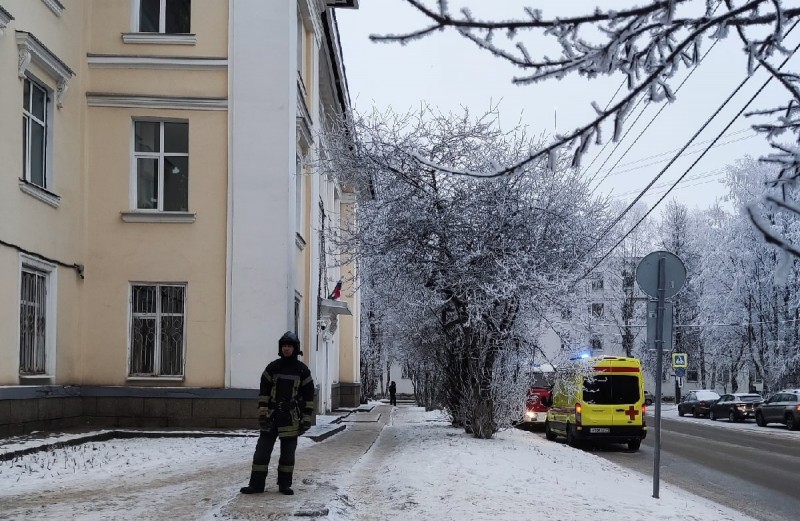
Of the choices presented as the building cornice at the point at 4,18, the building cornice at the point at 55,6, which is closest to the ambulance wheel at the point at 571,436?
the building cornice at the point at 55,6

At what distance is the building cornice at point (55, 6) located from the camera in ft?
54.6

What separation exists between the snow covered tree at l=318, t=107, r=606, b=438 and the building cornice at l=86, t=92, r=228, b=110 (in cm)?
255

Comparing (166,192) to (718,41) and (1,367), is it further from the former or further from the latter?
(718,41)

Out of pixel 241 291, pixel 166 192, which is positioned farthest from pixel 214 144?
pixel 241 291

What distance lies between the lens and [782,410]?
1380 inches

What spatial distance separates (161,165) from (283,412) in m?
10.5

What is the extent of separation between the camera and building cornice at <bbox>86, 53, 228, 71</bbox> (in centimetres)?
1839

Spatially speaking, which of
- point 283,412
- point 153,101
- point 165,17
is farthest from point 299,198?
point 283,412

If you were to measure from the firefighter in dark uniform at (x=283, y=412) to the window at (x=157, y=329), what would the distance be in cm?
911

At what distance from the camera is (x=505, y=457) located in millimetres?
13523

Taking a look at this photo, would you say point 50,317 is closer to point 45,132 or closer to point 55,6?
point 45,132

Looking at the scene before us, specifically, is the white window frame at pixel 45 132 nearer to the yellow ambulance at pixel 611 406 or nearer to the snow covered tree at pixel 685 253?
the yellow ambulance at pixel 611 406

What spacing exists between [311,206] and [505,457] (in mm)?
10914

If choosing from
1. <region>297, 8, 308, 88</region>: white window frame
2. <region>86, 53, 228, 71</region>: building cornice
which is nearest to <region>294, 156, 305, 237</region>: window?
<region>297, 8, 308, 88</region>: white window frame
